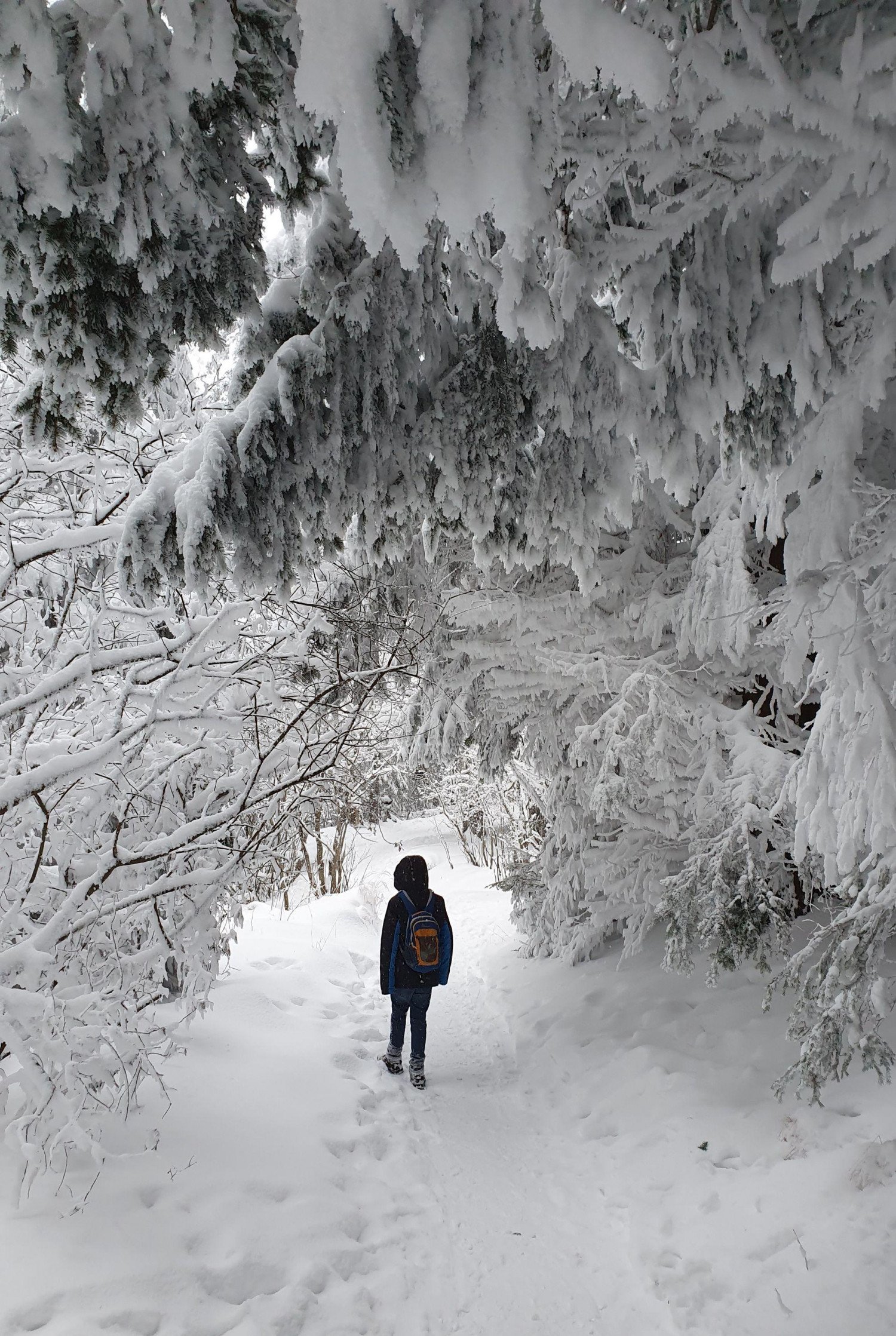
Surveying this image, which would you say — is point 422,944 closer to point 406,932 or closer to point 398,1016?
point 406,932

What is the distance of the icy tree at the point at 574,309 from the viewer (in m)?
1.48

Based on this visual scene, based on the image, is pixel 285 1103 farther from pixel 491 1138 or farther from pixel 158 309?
pixel 158 309

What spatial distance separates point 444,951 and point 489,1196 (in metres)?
1.95

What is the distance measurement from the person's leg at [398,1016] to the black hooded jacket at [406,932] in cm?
4

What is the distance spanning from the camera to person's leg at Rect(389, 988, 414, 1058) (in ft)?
19.0

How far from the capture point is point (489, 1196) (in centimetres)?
419

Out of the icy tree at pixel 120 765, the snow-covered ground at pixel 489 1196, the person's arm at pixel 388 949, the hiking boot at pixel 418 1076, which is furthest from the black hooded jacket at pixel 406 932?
the icy tree at pixel 120 765

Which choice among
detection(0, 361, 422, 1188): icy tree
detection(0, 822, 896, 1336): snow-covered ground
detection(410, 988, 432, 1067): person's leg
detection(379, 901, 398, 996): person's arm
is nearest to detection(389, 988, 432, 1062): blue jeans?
detection(410, 988, 432, 1067): person's leg

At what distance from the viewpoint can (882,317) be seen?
220cm

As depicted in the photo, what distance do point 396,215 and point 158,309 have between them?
1071mm

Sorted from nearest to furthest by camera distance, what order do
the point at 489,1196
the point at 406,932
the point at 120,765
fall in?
the point at 120,765 → the point at 489,1196 → the point at 406,932

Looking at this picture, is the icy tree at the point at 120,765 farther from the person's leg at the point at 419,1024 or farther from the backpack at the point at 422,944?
the person's leg at the point at 419,1024

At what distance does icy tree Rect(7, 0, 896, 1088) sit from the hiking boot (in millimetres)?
3093

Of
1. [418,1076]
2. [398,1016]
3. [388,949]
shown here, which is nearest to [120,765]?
[388,949]
